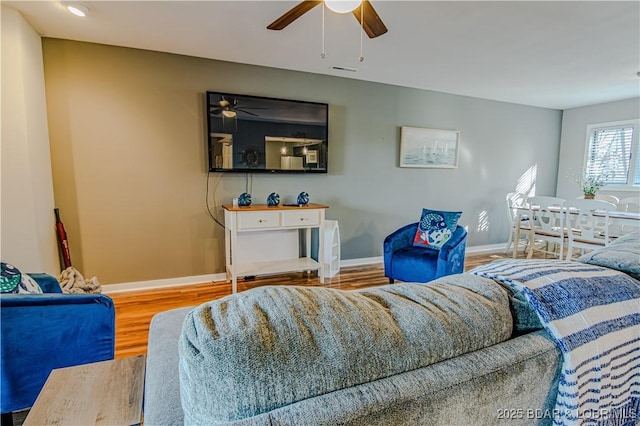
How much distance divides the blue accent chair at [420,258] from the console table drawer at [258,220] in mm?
1172

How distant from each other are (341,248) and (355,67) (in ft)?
7.25

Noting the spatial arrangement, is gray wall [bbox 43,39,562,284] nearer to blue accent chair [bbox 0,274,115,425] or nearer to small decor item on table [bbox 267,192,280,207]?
small decor item on table [bbox 267,192,280,207]

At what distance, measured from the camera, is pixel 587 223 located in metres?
3.92

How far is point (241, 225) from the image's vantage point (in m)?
3.21

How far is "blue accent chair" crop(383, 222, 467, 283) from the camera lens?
2.82 m

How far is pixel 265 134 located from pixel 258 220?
39.8 inches

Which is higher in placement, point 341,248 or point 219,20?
point 219,20

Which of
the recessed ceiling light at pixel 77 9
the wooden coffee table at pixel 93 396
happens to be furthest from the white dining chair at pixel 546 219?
the recessed ceiling light at pixel 77 9

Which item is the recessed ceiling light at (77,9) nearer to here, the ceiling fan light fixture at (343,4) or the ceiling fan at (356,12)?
the ceiling fan at (356,12)

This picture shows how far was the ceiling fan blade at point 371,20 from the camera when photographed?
1.91m

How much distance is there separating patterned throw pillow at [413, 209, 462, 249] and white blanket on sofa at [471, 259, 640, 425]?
216 centimetres

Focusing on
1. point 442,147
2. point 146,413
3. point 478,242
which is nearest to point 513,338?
point 146,413

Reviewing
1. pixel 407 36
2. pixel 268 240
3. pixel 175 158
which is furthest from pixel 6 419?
pixel 407 36

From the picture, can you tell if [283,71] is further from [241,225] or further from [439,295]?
[439,295]
